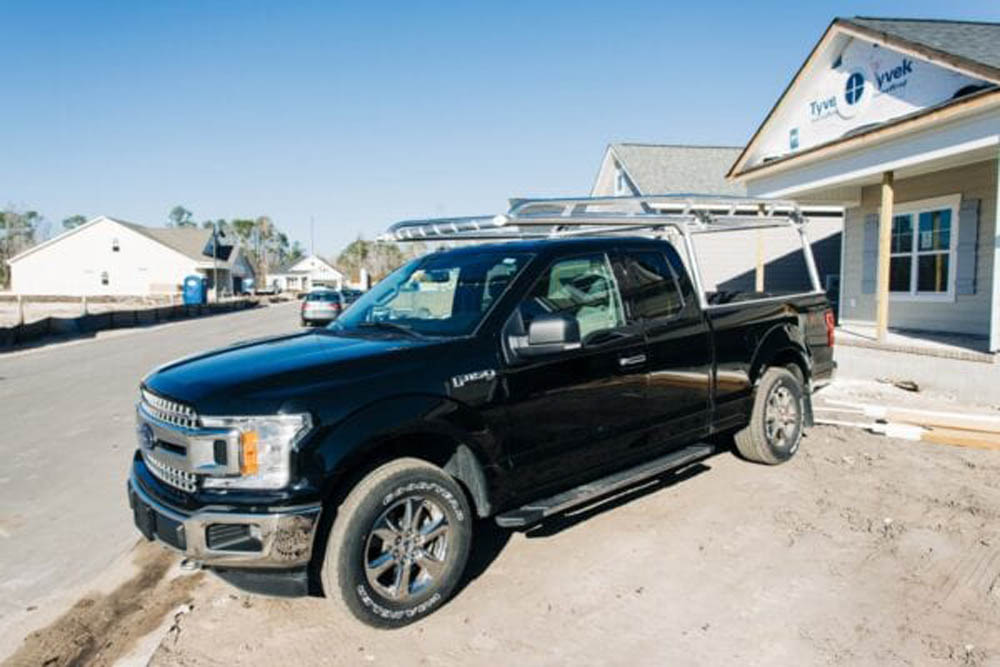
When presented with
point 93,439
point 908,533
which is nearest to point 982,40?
point 908,533

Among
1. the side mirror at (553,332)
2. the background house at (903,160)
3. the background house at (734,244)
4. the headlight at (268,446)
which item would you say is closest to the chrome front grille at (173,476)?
the headlight at (268,446)

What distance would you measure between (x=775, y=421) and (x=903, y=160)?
6.84 meters

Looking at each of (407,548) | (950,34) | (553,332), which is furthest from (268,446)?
(950,34)

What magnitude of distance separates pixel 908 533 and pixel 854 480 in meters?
1.07

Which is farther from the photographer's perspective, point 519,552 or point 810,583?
point 519,552

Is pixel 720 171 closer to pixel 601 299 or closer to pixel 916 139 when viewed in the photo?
pixel 916 139

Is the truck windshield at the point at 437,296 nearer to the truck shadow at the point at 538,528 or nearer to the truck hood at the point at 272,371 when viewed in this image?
the truck hood at the point at 272,371

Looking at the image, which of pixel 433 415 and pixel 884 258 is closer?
pixel 433 415

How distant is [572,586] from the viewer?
3697mm

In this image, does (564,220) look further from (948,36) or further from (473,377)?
(948,36)

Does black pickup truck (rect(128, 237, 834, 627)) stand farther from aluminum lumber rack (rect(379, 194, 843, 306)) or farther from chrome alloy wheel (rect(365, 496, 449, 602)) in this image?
aluminum lumber rack (rect(379, 194, 843, 306))

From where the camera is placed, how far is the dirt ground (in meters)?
3.10

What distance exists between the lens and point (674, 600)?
3525 mm

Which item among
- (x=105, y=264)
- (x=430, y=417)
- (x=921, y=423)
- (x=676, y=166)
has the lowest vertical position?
(x=921, y=423)
